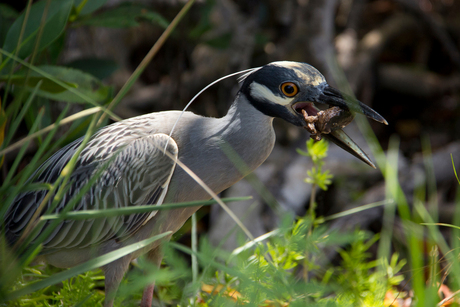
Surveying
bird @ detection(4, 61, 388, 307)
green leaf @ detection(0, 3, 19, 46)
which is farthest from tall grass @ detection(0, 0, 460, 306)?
green leaf @ detection(0, 3, 19, 46)

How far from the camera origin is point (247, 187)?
3.57 m

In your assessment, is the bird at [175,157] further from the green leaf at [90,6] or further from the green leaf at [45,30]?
the green leaf at [90,6]

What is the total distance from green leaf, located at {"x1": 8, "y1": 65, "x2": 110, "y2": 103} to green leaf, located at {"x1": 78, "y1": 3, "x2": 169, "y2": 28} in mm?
396

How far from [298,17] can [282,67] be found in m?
2.61

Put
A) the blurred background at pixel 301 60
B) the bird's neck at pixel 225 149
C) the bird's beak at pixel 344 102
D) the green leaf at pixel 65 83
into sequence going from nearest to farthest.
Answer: the bird's beak at pixel 344 102 < the bird's neck at pixel 225 149 < the green leaf at pixel 65 83 < the blurred background at pixel 301 60

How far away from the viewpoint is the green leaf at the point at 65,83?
1.94 meters

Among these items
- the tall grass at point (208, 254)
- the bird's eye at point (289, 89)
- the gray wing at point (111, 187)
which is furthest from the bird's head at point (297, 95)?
the gray wing at point (111, 187)

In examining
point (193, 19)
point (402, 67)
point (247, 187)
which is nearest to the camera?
point (247, 187)

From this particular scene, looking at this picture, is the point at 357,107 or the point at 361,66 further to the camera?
the point at 361,66

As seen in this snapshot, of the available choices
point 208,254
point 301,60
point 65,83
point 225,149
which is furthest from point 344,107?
point 301,60

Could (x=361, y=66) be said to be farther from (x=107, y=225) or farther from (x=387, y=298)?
(x=107, y=225)

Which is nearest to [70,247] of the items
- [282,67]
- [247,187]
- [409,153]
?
[282,67]

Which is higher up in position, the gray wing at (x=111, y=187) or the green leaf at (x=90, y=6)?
the green leaf at (x=90, y=6)

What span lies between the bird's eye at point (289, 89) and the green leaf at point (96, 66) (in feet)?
5.03
